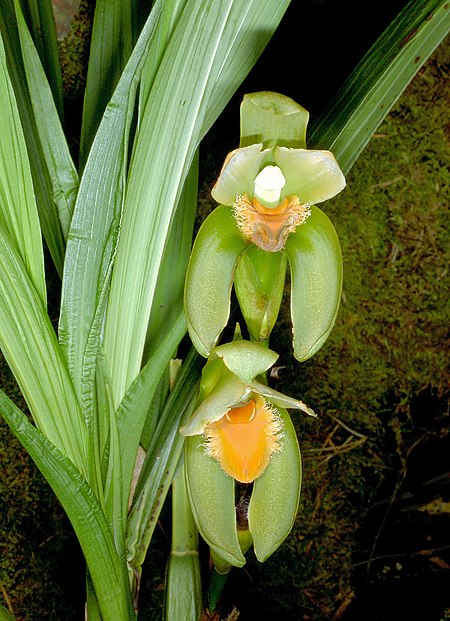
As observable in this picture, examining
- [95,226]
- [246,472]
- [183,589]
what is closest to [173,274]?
[95,226]

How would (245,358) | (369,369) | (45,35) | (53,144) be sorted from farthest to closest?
(369,369), (45,35), (53,144), (245,358)

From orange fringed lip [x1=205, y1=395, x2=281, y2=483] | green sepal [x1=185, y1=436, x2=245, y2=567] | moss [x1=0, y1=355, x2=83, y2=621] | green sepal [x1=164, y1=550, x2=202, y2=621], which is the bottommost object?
moss [x1=0, y1=355, x2=83, y2=621]

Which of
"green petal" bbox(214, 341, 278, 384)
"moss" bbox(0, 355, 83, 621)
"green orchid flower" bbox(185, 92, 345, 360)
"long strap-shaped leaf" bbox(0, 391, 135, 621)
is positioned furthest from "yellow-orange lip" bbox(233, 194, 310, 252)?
"moss" bbox(0, 355, 83, 621)

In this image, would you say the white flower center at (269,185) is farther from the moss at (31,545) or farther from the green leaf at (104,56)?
the moss at (31,545)

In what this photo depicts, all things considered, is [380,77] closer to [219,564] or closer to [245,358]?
[245,358]

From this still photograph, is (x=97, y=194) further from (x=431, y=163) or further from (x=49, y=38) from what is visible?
(x=431, y=163)

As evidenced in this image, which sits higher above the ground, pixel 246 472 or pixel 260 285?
pixel 260 285

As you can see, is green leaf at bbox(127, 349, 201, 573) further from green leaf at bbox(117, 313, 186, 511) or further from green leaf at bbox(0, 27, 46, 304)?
green leaf at bbox(0, 27, 46, 304)
